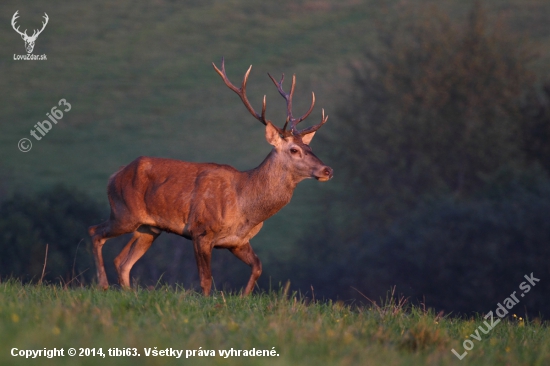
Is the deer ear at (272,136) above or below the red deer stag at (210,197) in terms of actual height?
above

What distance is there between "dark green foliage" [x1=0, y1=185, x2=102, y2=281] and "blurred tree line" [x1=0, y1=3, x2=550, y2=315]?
2.6 inches

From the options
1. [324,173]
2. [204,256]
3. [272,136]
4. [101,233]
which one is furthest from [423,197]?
[204,256]

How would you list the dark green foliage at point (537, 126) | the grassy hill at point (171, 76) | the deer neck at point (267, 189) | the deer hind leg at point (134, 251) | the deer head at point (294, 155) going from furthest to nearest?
the grassy hill at point (171, 76), the dark green foliage at point (537, 126), the deer hind leg at point (134, 251), the deer neck at point (267, 189), the deer head at point (294, 155)

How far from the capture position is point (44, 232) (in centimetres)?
3031

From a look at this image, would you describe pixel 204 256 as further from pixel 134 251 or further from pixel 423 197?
pixel 423 197

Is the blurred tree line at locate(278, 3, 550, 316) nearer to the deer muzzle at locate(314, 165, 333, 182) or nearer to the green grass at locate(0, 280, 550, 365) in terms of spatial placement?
→ the deer muzzle at locate(314, 165, 333, 182)

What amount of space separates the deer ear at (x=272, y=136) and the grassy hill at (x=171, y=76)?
103ft

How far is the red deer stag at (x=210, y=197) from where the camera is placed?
31.6ft

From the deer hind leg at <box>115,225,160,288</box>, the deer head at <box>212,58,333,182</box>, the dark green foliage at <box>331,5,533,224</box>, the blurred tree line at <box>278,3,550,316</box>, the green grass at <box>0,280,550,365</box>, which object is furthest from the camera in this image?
the dark green foliage at <box>331,5,533,224</box>

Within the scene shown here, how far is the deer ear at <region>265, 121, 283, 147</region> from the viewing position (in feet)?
32.1

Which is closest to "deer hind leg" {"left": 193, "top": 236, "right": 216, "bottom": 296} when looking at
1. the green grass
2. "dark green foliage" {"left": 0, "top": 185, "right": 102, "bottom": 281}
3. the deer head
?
the deer head

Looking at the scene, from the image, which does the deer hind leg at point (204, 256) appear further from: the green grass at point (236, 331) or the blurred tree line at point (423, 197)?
the blurred tree line at point (423, 197)

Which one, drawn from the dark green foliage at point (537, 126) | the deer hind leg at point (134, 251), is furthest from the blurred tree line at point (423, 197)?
the deer hind leg at point (134, 251)

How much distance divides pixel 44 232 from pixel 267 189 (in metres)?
→ 22.1
